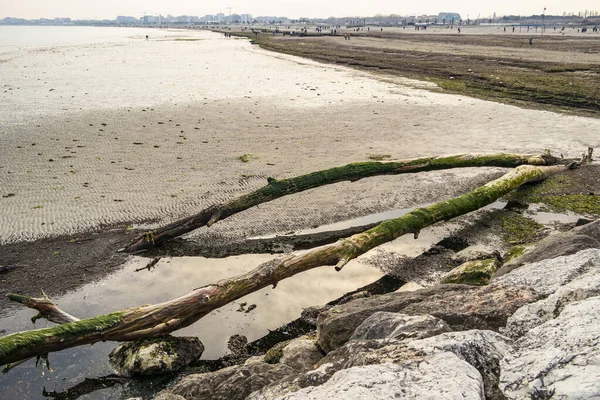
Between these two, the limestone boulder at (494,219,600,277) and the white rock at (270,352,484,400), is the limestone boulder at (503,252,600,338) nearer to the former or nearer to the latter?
the white rock at (270,352,484,400)

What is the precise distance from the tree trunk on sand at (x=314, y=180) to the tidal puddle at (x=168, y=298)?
624mm

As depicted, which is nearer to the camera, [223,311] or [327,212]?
[223,311]

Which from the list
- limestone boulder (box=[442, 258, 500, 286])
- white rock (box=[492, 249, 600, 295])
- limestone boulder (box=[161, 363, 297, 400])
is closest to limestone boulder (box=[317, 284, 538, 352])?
white rock (box=[492, 249, 600, 295])

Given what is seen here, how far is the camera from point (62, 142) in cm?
1766

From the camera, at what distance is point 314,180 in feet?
38.7

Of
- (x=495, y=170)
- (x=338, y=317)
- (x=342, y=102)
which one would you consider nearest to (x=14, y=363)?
(x=338, y=317)

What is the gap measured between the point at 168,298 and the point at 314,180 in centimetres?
467

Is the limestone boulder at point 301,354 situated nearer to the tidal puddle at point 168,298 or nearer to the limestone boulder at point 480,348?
the tidal puddle at point 168,298

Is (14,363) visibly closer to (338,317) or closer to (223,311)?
(223,311)

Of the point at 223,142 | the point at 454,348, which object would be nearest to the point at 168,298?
the point at 454,348

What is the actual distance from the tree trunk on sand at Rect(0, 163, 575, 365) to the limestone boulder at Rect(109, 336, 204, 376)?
18cm

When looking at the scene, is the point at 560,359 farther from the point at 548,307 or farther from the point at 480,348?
the point at 548,307

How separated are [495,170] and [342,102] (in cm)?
1221

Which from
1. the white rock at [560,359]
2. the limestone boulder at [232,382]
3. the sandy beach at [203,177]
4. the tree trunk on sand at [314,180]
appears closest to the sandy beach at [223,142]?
the sandy beach at [203,177]
